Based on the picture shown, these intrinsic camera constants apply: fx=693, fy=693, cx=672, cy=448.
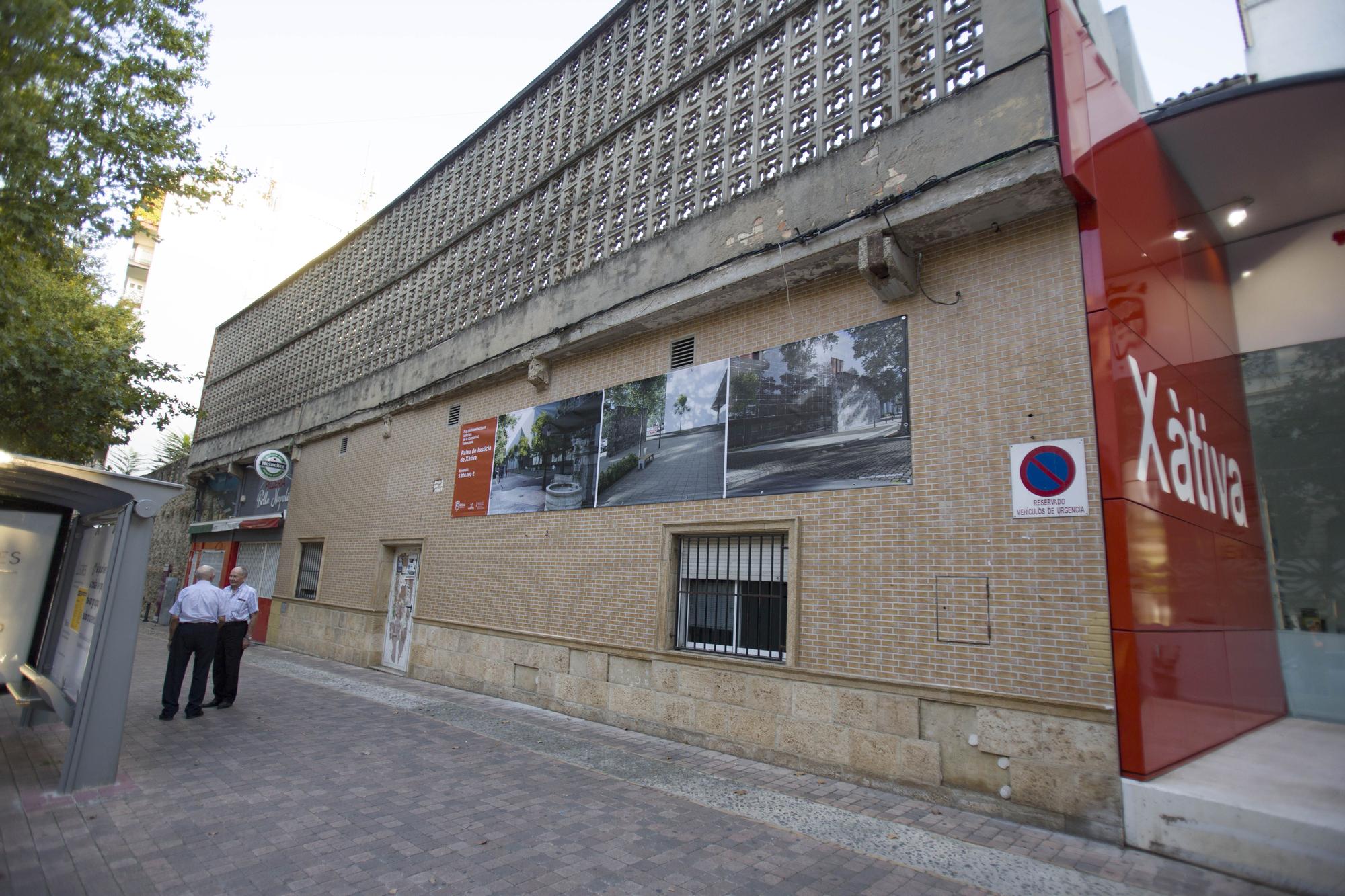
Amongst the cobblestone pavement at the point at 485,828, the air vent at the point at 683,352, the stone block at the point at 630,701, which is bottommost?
the cobblestone pavement at the point at 485,828

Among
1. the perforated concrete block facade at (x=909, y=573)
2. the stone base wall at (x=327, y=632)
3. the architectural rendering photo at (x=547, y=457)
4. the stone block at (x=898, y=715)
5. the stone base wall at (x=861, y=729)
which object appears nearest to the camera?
the stone base wall at (x=861, y=729)

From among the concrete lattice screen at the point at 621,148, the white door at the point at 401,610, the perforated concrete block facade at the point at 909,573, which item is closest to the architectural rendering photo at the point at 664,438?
the perforated concrete block facade at the point at 909,573

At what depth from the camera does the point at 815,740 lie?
21.5 feet

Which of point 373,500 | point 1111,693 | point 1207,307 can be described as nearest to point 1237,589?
point 1207,307

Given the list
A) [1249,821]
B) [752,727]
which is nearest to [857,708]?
[752,727]

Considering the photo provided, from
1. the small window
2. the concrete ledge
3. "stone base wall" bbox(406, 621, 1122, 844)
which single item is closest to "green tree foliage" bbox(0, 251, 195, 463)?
the small window

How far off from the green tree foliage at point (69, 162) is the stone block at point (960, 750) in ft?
30.6

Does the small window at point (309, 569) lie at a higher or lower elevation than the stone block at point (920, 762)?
higher

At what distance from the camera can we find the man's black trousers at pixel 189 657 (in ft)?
24.8

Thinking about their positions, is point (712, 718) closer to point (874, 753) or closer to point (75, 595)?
point (874, 753)

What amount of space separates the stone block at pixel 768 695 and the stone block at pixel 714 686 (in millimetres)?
88

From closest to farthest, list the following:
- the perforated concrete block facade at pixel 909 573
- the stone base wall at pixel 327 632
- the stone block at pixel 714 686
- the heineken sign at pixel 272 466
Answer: the perforated concrete block facade at pixel 909 573, the stone block at pixel 714 686, the stone base wall at pixel 327 632, the heineken sign at pixel 272 466

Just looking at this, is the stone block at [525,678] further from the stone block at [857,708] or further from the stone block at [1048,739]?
the stone block at [1048,739]

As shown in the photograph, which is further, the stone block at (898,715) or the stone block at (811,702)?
the stone block at (811,702)
